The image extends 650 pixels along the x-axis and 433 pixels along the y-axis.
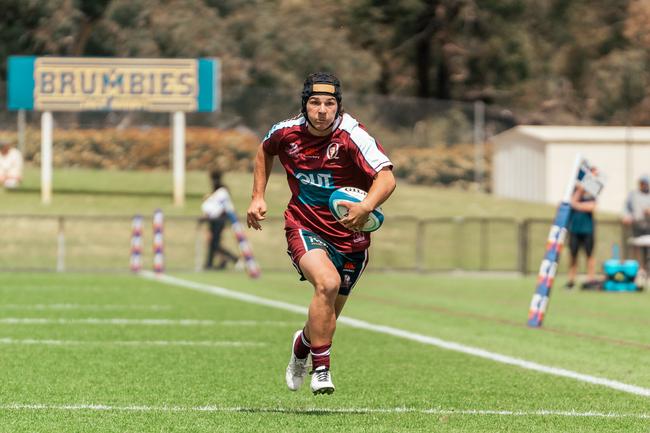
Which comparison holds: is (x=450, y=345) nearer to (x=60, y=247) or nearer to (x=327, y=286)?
(x=327, y=286)

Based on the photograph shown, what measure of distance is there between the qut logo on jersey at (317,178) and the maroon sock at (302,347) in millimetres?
964

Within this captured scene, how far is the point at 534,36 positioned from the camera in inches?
2822

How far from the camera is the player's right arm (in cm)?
955

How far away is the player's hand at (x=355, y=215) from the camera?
29.8 feet

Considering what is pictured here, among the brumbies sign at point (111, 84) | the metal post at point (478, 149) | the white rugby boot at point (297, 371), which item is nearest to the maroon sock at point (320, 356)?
the white rugby boot at point (297, 371)

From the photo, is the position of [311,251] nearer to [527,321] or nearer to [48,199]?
[527,321]

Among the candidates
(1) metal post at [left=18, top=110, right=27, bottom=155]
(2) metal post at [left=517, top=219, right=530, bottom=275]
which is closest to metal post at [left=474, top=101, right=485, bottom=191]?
(1) metal post at [left=18, top=110, right=27, bottom=155]

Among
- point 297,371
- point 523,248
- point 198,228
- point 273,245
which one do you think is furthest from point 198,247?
point 297,371

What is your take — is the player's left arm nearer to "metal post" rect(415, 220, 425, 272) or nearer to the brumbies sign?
"metal post" rect(415, 220, 425, 272)

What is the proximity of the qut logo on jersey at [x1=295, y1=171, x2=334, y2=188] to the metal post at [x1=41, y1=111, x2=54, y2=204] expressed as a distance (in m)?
33.1

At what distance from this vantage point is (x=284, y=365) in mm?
12422

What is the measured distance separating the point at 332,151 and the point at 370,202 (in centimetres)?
49

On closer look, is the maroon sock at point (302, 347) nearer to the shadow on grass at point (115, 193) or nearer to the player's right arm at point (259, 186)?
the player's right arm at point (259, 186)

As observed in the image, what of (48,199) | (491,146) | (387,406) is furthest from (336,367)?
(491,146)
